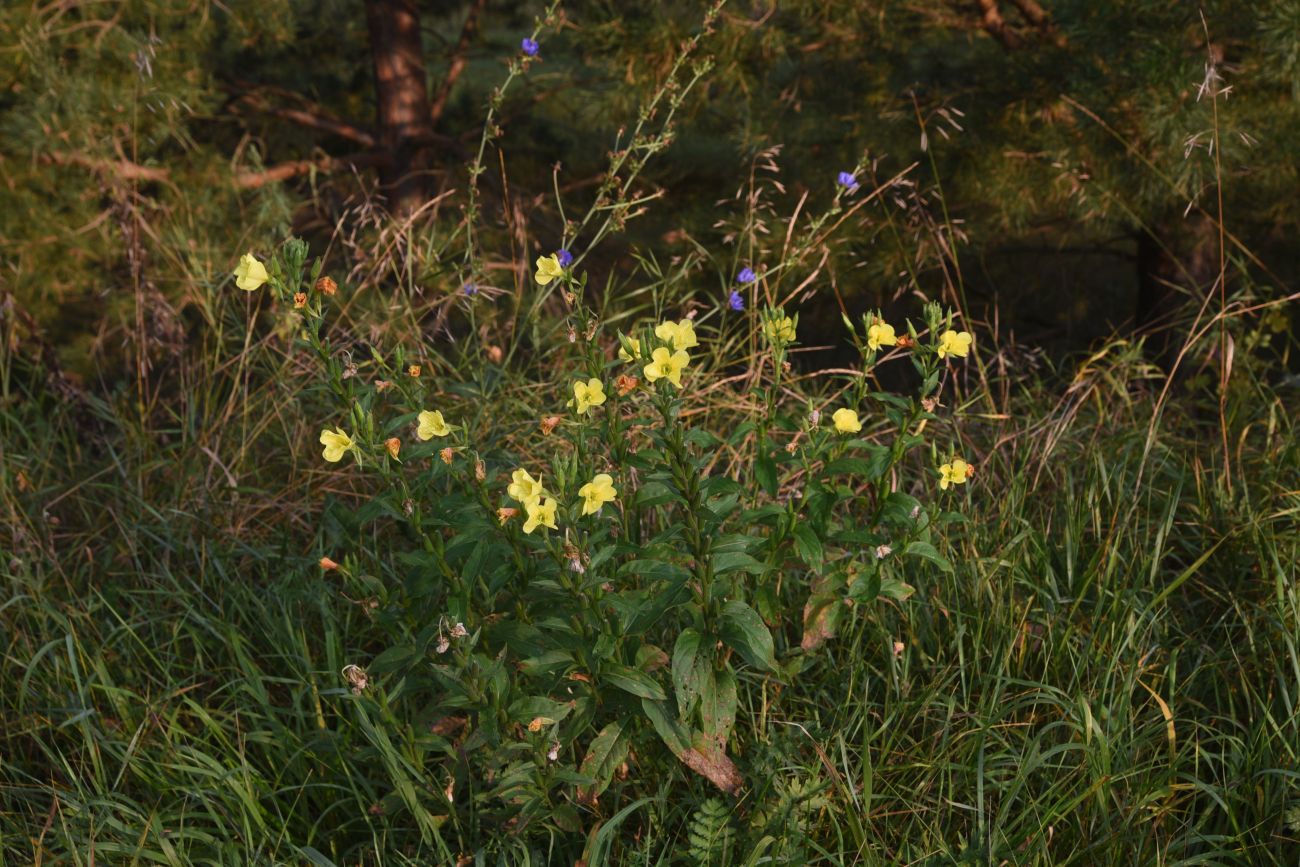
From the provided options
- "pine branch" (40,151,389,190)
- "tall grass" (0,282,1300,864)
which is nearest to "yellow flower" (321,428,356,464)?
"tall grass" (0,282,1300,864)

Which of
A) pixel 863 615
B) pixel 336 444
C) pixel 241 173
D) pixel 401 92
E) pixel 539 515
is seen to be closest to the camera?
pixel 539 515

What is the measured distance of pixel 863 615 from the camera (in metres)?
2.19

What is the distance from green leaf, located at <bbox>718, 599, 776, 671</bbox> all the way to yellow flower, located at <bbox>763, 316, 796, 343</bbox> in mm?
376

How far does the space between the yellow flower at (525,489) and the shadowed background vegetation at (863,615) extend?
0.32 meters

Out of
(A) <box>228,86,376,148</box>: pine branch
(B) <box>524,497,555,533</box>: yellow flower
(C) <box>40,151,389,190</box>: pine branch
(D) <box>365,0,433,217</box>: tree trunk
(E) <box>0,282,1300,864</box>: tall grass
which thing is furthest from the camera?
(A) <box>228,86,376,148</box>: pine branch

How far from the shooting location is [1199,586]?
93.9 inches

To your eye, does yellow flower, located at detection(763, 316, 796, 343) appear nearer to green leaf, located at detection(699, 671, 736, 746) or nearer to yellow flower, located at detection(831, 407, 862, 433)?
yellow flower, located at detection(831, 407, 862, 433)

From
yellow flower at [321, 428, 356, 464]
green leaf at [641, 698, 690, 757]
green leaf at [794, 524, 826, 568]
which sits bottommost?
green leaf at [641, 698, 690, 757]

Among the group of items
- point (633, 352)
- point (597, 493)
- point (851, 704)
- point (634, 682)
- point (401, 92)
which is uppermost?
point (633, 352)

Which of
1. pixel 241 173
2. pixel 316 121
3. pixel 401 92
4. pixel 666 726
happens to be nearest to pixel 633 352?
pixel 666 726

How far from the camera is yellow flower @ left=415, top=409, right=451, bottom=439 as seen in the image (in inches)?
64.8

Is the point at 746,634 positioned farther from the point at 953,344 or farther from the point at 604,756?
the point at 953,344

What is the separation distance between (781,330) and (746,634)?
43cm

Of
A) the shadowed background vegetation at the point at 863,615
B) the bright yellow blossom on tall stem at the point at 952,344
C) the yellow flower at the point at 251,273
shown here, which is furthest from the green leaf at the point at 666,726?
the yellow flower at the point at 251,273
